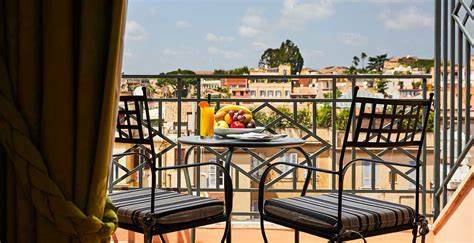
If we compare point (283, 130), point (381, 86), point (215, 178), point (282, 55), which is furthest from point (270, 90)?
point (282, 55)

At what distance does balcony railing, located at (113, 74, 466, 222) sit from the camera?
3818mm

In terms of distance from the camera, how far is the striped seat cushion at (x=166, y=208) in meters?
2.17

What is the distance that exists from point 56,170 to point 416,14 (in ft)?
76.2

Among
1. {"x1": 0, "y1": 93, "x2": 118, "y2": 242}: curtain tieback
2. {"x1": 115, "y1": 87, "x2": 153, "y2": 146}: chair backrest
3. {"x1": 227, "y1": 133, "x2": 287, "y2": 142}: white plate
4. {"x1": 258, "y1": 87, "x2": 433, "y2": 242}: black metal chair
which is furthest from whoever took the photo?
{"x1": 227, "y1": 133, "x2": 287, "y2": 142}: white plate

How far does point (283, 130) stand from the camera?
395cm

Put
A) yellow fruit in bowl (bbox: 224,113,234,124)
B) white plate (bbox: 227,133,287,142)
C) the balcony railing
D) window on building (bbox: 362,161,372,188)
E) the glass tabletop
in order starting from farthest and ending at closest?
window on building (bbox: 362,161,372,188) → the balcony railing → yellow fruit in bowl (bbox: 224,113,234,124) → white plate (bbox: 227,133,287,142) → the glass tabletop

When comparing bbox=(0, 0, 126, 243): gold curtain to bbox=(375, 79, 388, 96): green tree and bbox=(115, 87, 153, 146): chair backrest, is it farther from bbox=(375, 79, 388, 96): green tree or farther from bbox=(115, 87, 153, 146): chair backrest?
bbox=(375, 79, 388, 96): green tree

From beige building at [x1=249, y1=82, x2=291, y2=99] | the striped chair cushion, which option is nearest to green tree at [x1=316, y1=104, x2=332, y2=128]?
beige building at [x1=249, y1=82, x2=291, y2=99]

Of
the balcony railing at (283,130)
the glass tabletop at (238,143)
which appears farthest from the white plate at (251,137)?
the balcony railing at (283,130)

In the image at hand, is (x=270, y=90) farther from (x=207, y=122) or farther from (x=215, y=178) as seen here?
(x=207, y=122)

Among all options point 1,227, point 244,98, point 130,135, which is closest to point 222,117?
point 130,135

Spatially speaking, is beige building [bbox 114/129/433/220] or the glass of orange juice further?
beige building [bbox 114/129/433/220]

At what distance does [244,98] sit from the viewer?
12.5 ft

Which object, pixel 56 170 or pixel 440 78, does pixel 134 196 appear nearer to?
pixel 56 170
